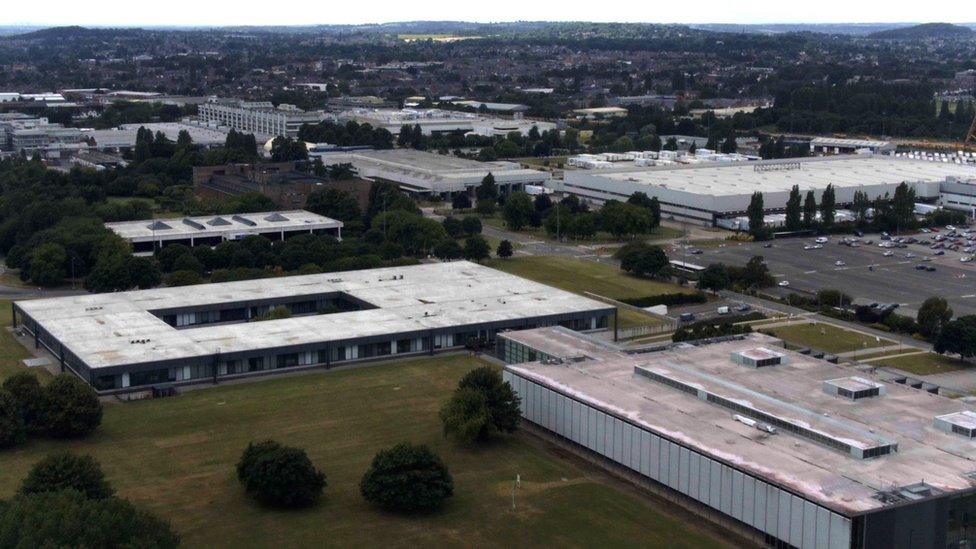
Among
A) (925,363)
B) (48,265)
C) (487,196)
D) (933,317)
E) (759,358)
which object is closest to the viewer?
(759,358)

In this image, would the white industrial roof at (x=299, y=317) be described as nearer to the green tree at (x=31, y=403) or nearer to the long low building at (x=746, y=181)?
the green tree at (x=31, y=403)

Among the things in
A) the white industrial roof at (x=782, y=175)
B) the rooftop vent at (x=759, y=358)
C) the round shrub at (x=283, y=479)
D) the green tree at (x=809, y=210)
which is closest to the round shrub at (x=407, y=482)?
the round shrub at (x=283, y=479)

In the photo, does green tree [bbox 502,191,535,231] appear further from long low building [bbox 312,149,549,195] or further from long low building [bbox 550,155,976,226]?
long low building [bbox 312,149,549,195]

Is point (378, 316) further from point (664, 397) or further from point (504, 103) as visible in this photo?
point (504, 103)

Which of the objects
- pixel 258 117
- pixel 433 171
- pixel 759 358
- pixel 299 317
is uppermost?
pixel 258 117

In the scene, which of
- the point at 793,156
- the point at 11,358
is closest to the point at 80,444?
the point at 11,358

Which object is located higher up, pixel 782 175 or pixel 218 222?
pixel 782 175

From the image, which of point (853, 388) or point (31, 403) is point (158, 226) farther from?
point (853, 388)

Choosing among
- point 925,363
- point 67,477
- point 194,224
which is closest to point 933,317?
Answer: point 925,363
